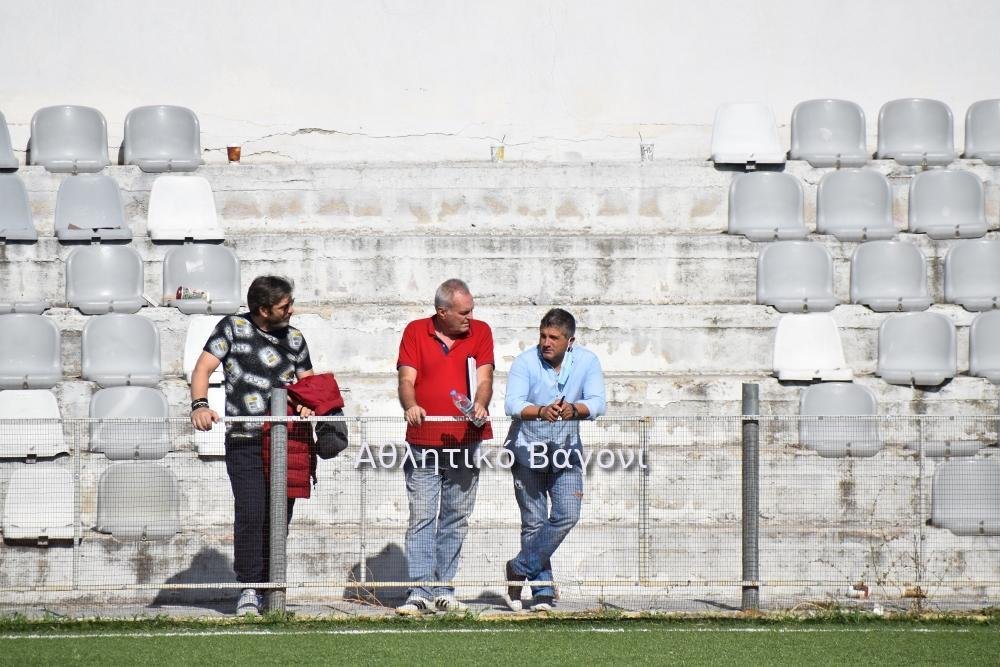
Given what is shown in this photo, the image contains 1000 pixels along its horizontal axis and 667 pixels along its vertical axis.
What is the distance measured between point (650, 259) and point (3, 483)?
4988 millimetres

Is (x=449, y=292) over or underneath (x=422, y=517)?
over

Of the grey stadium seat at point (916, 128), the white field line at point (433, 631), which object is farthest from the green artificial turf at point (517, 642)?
the grey stadium seat at point (916, 128)

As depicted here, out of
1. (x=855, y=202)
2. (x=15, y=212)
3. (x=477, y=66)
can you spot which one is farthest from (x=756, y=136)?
(x=15, y=212)

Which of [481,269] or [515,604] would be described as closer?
[515,604]

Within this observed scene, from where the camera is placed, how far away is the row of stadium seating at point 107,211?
10375 millimetres

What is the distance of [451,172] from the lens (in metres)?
10.9

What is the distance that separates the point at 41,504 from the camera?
24.5 ft

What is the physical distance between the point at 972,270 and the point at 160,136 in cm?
676

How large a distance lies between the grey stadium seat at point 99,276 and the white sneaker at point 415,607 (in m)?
4.09

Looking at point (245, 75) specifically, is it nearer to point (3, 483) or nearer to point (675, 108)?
point (675, 108)

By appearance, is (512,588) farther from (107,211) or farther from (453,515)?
(107,211)

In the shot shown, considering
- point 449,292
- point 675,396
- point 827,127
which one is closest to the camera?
point 449,292

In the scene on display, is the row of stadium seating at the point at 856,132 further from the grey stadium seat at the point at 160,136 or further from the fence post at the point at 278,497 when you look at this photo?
the fence post at the point at 278,497

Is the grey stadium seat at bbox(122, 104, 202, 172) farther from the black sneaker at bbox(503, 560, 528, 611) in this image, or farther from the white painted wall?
the black sneaker at bbox(503, 560, 528, 611)
